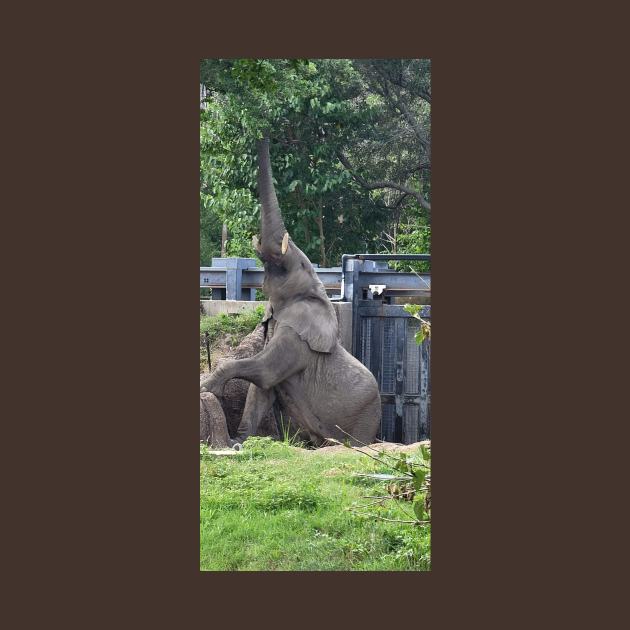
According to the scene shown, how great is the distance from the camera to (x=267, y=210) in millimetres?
8875

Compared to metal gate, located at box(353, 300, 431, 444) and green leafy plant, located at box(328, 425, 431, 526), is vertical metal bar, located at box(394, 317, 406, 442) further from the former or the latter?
green leafy plant, located at box(328, 425, 431, 526)

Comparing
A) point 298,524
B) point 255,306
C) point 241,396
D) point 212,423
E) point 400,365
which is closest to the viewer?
point 298,524

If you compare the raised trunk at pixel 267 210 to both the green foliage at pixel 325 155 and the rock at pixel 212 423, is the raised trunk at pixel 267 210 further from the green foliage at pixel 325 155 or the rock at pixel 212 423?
the rock at pixel 212 423

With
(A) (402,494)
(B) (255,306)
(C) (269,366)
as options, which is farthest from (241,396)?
(A) (402,494)

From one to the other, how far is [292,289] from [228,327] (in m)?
1.55

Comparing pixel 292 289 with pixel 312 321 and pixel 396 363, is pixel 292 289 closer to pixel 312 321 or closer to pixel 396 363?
pixel 312 321

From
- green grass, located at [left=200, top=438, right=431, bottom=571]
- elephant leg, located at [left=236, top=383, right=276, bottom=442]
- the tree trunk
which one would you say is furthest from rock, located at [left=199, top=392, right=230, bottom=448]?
the tree trunk

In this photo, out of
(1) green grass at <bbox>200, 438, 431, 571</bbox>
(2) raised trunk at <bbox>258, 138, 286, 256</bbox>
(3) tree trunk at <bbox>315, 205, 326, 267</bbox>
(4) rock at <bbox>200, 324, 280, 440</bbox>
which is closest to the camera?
(1) green grass at <bbox>200, 438, 431, 571</bbox>

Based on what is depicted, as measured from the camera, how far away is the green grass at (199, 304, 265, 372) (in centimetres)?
1041

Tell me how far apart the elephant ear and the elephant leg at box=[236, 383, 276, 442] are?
0.63 m

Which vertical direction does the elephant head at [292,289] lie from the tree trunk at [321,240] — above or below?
below

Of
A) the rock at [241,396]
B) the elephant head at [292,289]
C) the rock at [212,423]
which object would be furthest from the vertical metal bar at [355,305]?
the rock at [212,423]

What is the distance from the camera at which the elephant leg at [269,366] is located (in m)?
8.84

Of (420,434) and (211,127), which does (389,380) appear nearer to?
(420,434)
